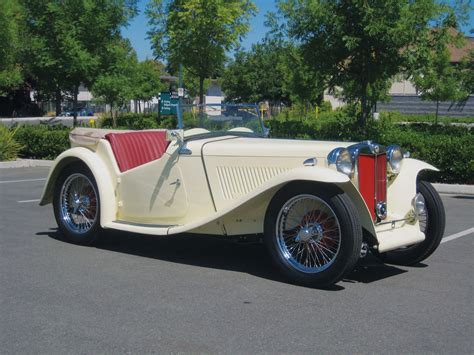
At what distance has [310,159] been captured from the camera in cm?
543

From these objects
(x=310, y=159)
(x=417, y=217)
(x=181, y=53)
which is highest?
(x=181, y=53)

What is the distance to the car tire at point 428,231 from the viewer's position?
6020 millimetres

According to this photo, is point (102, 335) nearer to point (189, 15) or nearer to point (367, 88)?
point (367, 88)

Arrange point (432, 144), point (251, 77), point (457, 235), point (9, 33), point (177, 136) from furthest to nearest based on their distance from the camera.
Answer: point (251, 77)
point (9, 33)
point (432, 144)
point (457, 235)
point (177, 136)

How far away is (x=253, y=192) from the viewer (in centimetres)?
554

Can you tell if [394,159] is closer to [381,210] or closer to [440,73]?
[381,210]

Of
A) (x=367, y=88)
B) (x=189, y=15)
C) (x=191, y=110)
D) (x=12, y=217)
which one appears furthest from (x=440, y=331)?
(x=189, y=15)

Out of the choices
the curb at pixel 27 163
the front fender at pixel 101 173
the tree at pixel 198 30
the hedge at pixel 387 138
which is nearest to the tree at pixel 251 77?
the tree at pixel 198 30

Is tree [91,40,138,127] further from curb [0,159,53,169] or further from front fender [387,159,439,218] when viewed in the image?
front fender [387,159,439,218]

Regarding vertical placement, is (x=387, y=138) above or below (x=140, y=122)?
below

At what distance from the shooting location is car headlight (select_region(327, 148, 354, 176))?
5.30 m

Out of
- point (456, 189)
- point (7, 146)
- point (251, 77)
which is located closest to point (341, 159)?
point (456, 189)

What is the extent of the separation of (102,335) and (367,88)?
467 inches

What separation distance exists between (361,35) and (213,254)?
8.19 m
